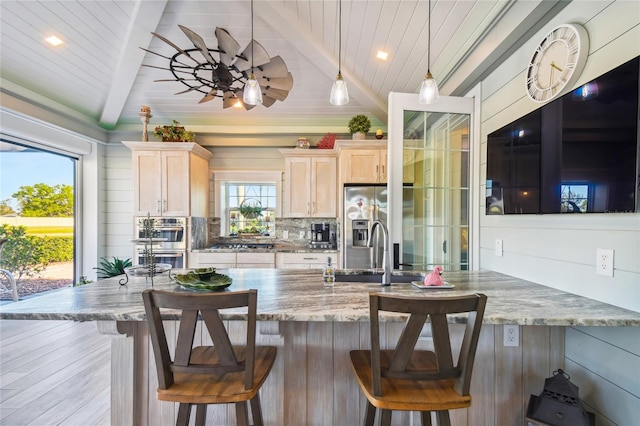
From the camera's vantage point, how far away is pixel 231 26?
3.21 m

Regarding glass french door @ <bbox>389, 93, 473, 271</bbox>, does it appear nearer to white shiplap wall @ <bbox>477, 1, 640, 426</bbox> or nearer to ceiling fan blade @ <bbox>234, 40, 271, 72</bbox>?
white shiplap wall @ <bbox>477, 1, 640, 426</bbox>

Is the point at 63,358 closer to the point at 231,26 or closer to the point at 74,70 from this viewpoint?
the point at 74,70

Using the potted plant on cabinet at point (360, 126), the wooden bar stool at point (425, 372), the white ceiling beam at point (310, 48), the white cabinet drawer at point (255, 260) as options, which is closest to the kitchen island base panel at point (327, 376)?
the wooden bar stool at point (425, 372)

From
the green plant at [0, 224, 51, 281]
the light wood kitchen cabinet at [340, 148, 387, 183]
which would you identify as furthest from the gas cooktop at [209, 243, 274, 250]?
the green plant at [0, 224, 51, 281]

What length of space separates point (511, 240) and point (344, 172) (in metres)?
2.22

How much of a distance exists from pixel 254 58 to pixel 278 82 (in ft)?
0.91

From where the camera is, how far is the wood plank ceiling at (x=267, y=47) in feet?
7.06

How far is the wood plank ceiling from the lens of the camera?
7.06ft

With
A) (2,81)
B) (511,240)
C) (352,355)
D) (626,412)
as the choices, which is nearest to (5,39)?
(2,81)

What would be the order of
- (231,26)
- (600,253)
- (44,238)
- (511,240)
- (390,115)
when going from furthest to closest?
(44,238), (231,26), (390,115), (511,240), (600,253)

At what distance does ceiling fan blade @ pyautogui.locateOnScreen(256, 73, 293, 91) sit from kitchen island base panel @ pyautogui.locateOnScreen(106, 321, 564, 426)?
183 centimetres

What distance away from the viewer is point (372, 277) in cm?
203

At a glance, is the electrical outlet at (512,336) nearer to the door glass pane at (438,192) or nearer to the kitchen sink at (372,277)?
the kitchen sink at (372,277)

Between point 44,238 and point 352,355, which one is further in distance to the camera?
point 44,238
